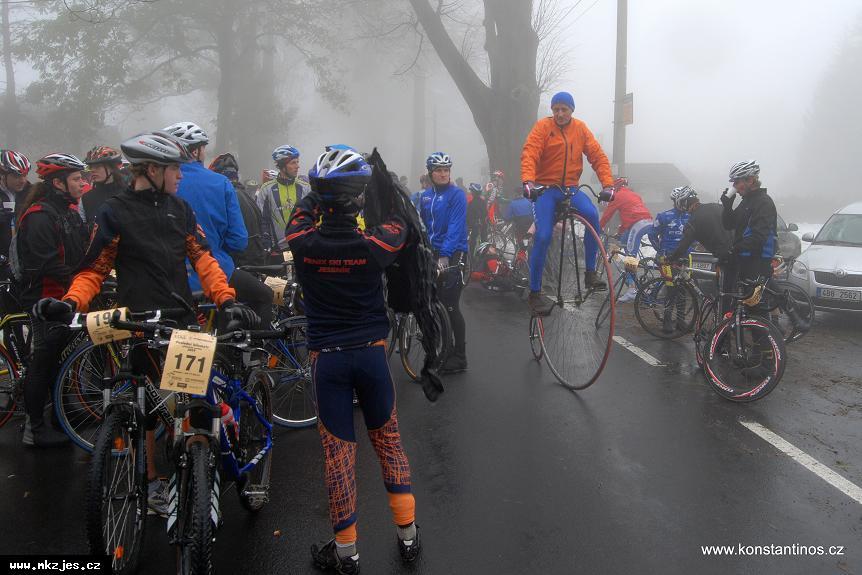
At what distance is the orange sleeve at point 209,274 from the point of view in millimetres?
3512

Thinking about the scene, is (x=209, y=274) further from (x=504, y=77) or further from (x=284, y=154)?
(x=504, y=77)

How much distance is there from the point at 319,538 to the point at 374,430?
827 millimetres

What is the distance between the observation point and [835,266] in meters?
9.41

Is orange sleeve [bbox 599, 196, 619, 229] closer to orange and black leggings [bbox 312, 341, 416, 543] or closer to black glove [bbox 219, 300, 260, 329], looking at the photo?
orange and black leggings [bbox 312, 341, 416, 543]

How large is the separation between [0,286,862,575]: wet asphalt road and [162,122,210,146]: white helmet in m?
2.46

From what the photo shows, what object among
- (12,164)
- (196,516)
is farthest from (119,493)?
(12,164)

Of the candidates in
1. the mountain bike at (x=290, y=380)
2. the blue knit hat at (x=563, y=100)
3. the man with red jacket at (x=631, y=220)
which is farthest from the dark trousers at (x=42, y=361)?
the man with red jacket at (x=631, y=220)

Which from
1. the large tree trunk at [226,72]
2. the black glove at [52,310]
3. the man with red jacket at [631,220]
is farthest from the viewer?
the large tree trunk at [226,72]

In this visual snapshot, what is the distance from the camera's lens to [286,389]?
204 inches

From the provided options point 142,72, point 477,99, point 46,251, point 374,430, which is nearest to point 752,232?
point 374,430

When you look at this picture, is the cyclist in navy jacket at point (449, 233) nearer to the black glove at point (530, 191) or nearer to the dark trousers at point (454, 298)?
the dark trousers at point (454, 298)

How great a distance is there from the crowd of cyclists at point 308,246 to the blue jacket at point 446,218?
0.05ft

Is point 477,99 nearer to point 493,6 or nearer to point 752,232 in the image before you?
point 493,6

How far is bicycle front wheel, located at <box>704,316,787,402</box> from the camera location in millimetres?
5566
